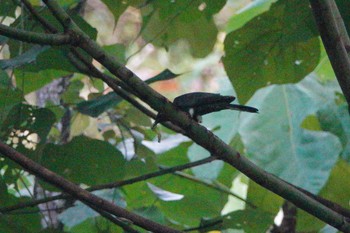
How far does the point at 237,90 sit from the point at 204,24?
0.28 metres

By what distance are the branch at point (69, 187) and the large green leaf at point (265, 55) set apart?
0.45 m

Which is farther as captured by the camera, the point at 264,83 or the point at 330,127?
the point at 330,127

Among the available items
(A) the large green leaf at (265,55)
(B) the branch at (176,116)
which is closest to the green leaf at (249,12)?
(A) the large green leaf at (265,55)

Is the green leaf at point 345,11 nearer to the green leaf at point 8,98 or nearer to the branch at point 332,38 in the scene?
the branch at point 332,38

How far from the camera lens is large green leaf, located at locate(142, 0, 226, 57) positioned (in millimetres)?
1273

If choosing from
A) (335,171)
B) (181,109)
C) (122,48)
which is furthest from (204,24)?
(181,109)

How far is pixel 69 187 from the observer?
0.84m

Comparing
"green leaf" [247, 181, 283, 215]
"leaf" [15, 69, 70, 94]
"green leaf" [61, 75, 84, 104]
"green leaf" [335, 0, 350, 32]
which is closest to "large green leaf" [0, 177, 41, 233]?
"leaf" [15, 69, 70, 94]

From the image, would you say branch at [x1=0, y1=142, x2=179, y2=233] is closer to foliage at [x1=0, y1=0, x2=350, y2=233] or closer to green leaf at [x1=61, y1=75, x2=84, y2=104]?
foliage at [x1=0, y1=0, x2=350, y2=233]

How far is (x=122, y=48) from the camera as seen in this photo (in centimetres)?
144

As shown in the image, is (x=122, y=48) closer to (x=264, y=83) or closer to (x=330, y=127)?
(x=264, y=83)

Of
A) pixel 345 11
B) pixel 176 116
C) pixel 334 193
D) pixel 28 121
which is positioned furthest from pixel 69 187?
pixel 334 193

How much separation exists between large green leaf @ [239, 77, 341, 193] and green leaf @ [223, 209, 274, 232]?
6.0 inches

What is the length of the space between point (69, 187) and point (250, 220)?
501 millimetres
